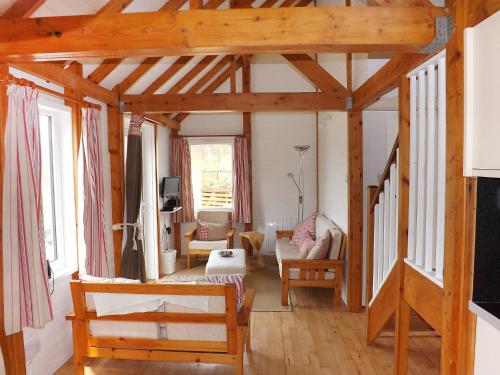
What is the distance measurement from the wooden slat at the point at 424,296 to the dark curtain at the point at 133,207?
275cm

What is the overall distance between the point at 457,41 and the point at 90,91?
10.1 feet

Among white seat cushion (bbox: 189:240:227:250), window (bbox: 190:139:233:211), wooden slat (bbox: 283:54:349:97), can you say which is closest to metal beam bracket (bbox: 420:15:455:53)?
wooden slat (bbox: 283:54:349:97)

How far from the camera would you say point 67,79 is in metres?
3.15

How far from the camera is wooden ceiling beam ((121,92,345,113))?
429 cm

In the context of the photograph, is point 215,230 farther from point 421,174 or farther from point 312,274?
point 421,174

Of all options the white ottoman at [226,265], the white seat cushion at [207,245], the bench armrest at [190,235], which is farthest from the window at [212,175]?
the white ottoman at [226,265]

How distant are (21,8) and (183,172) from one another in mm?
4485

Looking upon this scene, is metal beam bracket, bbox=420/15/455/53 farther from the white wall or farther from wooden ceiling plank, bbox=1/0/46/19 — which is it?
wooden ceiling plank, bbox=1/0/46/19

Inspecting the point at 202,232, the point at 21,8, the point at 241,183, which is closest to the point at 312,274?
the point at 202,232

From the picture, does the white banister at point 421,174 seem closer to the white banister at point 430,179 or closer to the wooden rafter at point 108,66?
the white banister at point 430,179

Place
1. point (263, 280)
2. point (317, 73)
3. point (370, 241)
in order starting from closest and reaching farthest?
point (370, 241) → point (317, 73) → point (263, 280)

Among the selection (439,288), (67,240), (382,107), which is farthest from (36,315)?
(382,107)

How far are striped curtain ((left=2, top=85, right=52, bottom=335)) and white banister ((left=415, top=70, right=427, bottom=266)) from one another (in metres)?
2.57

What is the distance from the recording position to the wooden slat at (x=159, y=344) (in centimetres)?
260
